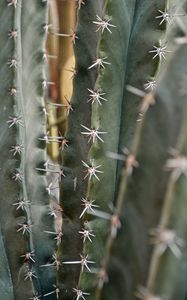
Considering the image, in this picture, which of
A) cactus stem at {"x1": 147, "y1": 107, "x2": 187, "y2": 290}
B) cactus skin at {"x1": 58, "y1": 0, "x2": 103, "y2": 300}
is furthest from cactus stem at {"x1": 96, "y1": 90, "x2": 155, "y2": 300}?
cactus skin at {"x1": 58, "y1": 0, "x2": 103, "y2": 300}

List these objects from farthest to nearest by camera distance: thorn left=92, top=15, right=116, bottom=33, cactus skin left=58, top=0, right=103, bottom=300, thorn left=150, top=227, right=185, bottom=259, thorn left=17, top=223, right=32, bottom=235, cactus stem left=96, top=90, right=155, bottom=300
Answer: thorn left=17, top=223, right=32, bottom=235 → cactus skin left=58, top=0, right=103, bottom=300 → thorn left=92, top=15, right=116, bottom=33 → cactus stem left=96, top=90, right=155, bottom=300 → thorn left=150, top=227, right=185, bottom=259

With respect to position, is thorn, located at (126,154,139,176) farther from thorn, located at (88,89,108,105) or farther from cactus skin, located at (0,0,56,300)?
cactus skin, located at (0,0,56,300)

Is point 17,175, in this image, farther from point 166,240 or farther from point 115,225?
point 166,240

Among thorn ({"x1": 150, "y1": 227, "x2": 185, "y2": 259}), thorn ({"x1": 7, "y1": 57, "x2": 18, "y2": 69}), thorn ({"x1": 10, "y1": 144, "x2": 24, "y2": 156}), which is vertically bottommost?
thorn ({"x1": 10, "y1": 144, "x2": 24, "y2": 156})

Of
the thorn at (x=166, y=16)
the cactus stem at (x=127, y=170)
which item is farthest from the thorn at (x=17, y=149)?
the cactus stem at (x=127, y=170)

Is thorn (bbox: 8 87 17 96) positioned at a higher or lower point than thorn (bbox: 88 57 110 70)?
lower

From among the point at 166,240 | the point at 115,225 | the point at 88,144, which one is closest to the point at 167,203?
the point at 166,240

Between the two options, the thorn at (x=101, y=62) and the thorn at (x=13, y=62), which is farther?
the thorn at (x=13, y=62)

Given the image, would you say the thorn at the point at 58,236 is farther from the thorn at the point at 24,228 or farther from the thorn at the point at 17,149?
the thorn at the point at 17,149

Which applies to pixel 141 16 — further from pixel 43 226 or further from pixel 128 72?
pixel 43 226
